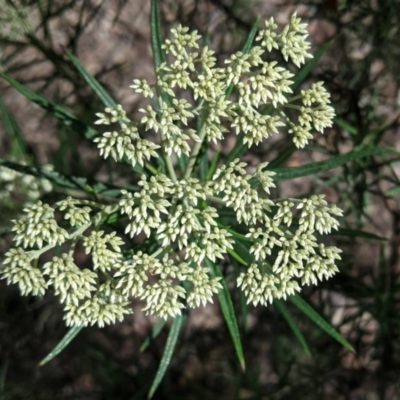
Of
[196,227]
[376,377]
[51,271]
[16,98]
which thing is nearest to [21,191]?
[51,271]

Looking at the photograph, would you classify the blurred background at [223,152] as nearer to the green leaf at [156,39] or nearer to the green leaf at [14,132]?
the green leaf at [14,132]

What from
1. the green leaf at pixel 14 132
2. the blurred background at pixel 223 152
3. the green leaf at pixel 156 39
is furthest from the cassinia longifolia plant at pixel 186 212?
the green leaf at pixel 14 132

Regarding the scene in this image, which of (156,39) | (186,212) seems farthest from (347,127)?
(186,212)

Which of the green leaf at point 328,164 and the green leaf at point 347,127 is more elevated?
the green leaf at point 347,127

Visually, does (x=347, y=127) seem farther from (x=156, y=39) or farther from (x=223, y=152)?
(x=156, y=39)

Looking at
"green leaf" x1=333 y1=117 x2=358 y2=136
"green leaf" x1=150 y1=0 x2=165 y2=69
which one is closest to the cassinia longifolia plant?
"green leaf" x1=150 y1=0 x2=165 y2=69

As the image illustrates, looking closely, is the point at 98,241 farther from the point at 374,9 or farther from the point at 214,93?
the point at 374,9

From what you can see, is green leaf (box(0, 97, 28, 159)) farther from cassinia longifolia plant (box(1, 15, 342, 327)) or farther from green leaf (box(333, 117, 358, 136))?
green leaf (box(333, 117, 358, 136))
